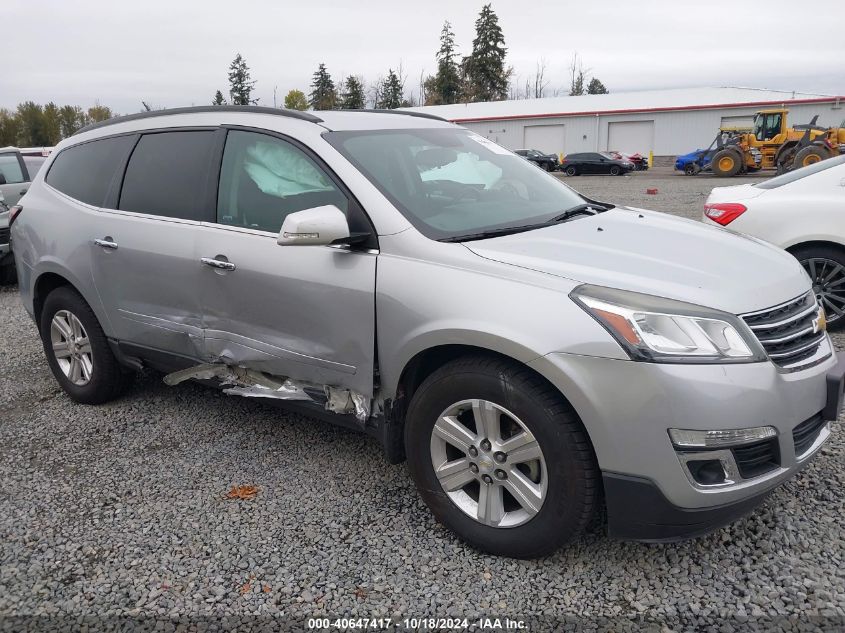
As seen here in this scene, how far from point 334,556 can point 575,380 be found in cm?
125

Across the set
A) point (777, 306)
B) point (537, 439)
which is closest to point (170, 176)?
point (537, 439)

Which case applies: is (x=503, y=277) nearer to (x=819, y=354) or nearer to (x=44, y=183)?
(x=819, y=354)

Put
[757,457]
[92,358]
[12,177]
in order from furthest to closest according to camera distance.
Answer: [12,177] → [92,358] → [757,457]

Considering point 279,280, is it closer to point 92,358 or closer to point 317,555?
point 317,555

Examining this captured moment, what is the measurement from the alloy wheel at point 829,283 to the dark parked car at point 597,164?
32.4 m

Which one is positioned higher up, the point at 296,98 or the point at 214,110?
the point at 296,98

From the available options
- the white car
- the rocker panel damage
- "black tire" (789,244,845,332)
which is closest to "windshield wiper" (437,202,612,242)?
the rocker panel damage

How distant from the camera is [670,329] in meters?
2.33

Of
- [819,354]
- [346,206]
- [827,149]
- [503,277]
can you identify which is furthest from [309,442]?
[827,149]

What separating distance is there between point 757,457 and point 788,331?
0.50m

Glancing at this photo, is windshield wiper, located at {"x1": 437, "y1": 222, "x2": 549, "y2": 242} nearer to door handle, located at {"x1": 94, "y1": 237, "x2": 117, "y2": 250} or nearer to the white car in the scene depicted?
door handle, located at {"x1": 94, "y1": 237, "x2": 117, "y2": 250}

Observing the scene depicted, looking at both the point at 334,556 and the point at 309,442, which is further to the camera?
the point at 309,442

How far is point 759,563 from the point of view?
267 cm

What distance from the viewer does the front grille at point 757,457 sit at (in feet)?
7.68
